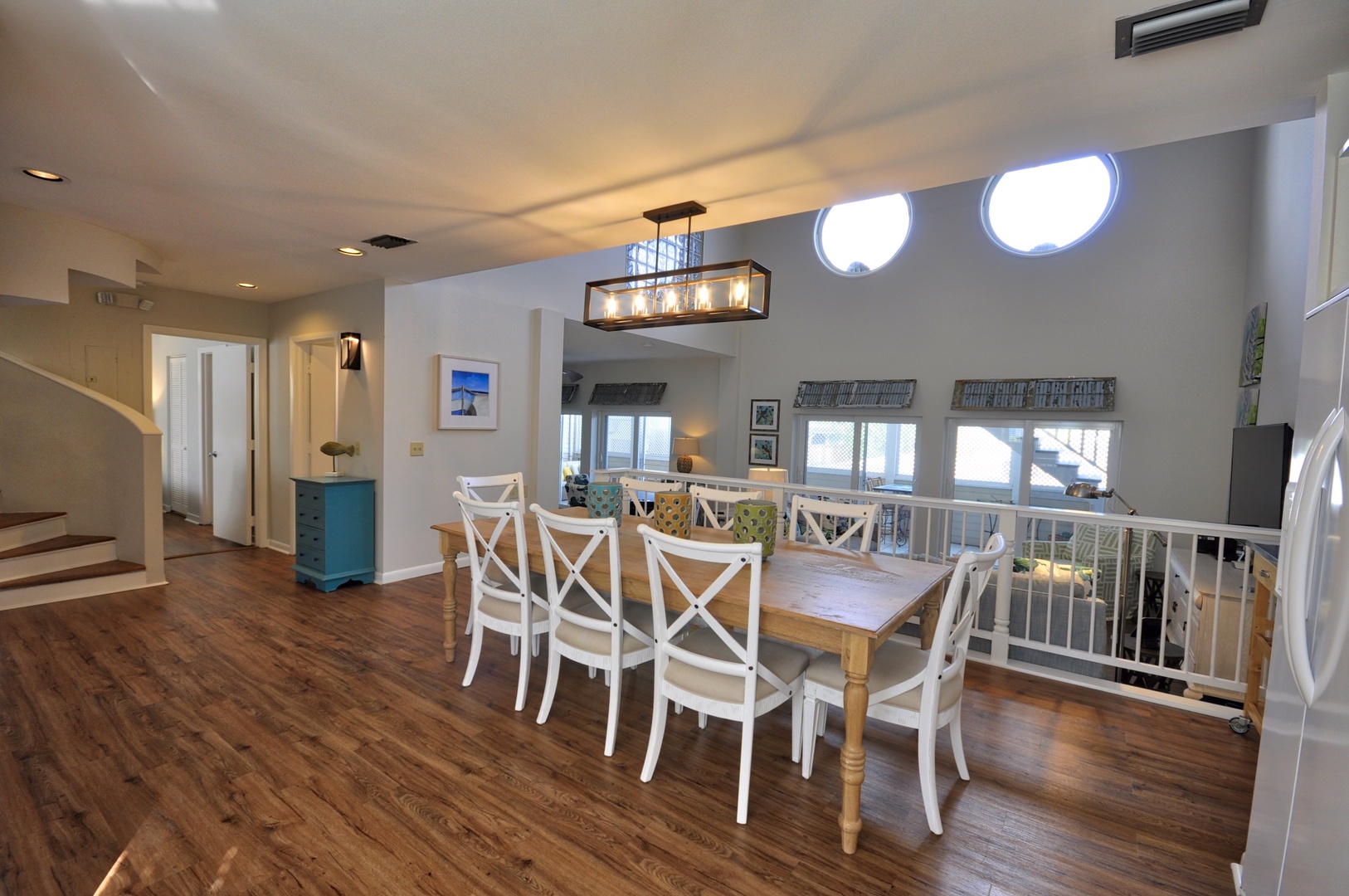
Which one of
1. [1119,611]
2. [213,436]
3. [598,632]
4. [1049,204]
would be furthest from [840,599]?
[213,436]

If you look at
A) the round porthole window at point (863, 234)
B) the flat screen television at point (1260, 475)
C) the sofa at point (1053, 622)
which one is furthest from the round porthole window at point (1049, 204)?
the sofa at point (1053, 622)

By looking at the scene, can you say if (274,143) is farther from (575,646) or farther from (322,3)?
(575,646)

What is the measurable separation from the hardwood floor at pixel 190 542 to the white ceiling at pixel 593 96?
12.2 ft

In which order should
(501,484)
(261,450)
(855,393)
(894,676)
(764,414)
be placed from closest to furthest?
(894,676) → (501,484) → (261,450) → (855,393) → (764,414)

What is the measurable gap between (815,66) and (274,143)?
84.0 inches

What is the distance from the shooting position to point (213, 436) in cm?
652

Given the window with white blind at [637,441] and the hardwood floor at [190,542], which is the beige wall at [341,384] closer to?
the hardwood floor at [190,542]

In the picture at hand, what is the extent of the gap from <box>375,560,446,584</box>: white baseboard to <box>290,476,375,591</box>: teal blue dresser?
9 cm

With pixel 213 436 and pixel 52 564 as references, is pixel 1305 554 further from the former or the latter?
pixel 213 436

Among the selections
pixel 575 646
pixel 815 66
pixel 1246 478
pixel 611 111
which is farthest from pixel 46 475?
pixel 1246 478

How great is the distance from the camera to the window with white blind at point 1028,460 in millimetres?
6473

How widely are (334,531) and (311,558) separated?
32 cm

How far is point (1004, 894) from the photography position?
1.76m

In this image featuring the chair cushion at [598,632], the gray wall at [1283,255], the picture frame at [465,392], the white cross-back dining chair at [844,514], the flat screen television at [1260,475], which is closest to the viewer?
the chair cushion at [598,632]
